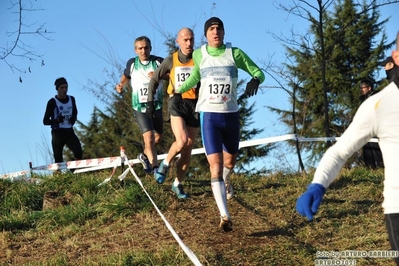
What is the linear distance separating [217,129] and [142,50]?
284cm

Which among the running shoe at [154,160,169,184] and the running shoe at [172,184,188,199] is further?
the running shoe at [154,160,169,184]

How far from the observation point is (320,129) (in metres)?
27.1

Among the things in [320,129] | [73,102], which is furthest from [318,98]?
[73,102]

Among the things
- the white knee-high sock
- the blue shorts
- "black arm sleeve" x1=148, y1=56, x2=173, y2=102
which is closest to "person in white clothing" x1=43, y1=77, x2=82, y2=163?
"black arm sleeve" x1=148, y1=56, x2=173, y2=102

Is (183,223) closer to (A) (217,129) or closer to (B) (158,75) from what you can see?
(A) (217,129)

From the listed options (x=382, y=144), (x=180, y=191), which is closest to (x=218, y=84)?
(x=180, y=191)

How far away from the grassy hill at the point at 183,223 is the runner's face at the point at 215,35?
2070 millimetres

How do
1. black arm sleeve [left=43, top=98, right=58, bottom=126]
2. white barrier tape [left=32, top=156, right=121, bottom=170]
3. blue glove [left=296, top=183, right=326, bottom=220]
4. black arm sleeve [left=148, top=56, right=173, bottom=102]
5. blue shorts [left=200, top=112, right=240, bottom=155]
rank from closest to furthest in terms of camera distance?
1. blue glove [left=296, top=183, right=326, bottom=220]
2. blue shorts [left=200, top=112, right=240, bottom=155]
3. black arm sleeve [left=148, top=56, right=173, bottom=102]
4. white barrier tape [left=32, top=156, right=121, bottom=170]
5. black arm sleeve [left=43, top=98, right=58, bottom=126]

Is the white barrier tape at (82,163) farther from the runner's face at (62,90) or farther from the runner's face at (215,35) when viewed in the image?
the runner's face at (215,35)

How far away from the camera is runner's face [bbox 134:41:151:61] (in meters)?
9.34

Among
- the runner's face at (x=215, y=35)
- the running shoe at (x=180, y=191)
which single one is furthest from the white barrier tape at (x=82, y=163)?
the runner's face at (x=215, y=35)

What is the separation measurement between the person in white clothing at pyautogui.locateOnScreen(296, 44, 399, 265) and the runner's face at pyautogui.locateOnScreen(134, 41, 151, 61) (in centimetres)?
609

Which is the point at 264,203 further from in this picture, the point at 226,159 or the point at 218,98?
the point at 218,98

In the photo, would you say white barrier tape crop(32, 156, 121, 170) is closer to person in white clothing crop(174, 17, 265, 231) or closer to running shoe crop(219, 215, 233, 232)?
person in white clothing crop(174, 17, 265, 231)
